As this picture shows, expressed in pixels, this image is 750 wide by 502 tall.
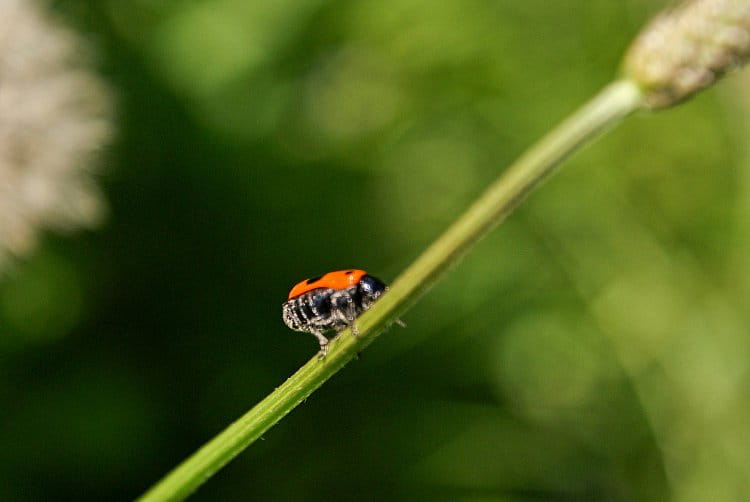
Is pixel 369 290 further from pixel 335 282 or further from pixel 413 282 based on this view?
pixel 413 282

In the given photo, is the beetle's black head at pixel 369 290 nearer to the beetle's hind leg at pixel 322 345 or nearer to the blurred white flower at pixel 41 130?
the beetle's hind leg at pixel 322 345

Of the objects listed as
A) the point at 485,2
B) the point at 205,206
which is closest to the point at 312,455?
the point at 205,206

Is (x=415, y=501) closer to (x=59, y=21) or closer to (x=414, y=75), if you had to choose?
(x=414, y=75)

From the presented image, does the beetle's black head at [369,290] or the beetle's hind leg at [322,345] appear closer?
the beetle's hind leg at [322,345]

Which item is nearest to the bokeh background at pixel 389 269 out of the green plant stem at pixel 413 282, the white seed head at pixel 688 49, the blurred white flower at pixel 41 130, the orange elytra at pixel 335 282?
the blurred white flower at pixel 41 130

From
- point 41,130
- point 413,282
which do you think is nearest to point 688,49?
point 413,282

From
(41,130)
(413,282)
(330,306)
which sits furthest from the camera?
(41,130)
